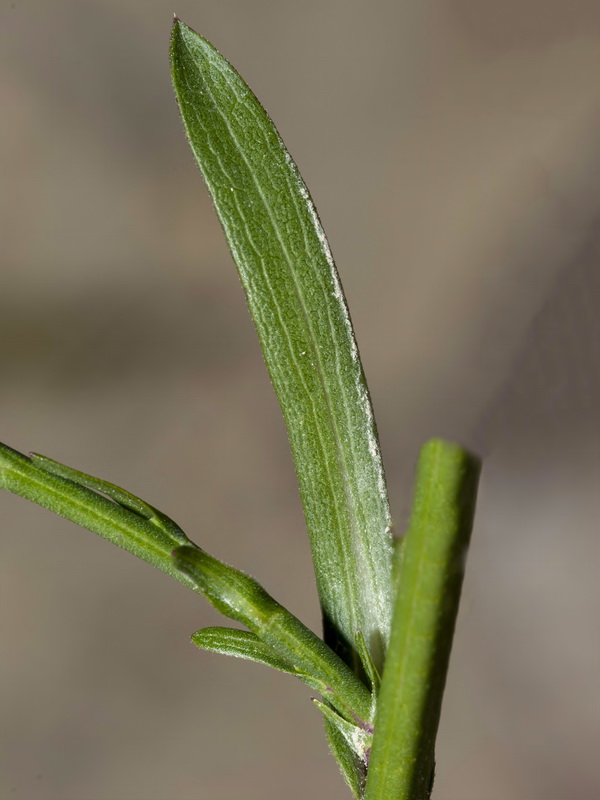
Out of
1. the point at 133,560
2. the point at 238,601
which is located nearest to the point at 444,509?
the point at 238,601

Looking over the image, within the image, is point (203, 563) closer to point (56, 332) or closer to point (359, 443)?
point (359, 443)

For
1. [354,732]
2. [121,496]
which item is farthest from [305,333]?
[354,732]

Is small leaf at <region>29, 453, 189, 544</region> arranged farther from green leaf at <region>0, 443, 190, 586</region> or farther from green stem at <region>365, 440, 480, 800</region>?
green stem at <region>365, 440, 480, 800</region>

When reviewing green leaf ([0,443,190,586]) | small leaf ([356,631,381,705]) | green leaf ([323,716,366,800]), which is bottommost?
green leaf ([323,716,366,800])

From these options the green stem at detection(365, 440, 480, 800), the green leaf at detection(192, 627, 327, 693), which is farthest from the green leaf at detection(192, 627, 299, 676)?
the green stem at detection(365, 440, 480, 800)

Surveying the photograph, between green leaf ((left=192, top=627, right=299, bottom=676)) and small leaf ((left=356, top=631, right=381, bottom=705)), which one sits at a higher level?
green leaf ((left=192, top=627, right=299, bottom=676))

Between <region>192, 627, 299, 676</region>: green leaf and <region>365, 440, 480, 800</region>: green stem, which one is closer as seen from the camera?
<region>365, 440, 480, 800</region>: green stem

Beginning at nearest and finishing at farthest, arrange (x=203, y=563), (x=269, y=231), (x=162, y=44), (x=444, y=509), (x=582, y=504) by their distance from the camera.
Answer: (x=444, y=509) < (x=203, y=563) < (x=269, y=231) < (x=582, y=504) < (x=162, y=44)
